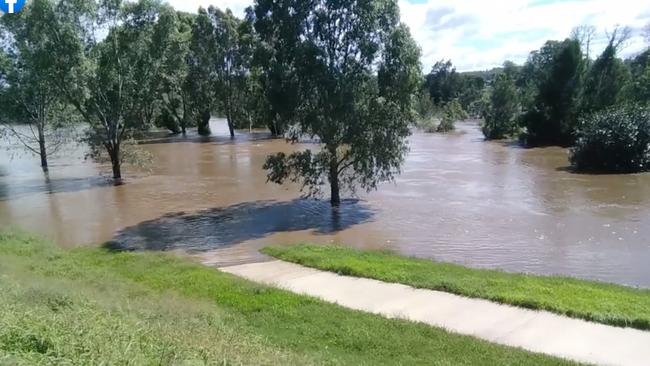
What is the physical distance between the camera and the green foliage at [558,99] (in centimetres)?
3678

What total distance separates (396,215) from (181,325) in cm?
1195

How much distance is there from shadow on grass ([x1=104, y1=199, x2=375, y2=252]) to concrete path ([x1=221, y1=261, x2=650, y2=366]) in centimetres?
466

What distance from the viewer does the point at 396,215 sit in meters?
17.3

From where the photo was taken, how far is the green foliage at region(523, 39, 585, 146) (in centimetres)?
3678

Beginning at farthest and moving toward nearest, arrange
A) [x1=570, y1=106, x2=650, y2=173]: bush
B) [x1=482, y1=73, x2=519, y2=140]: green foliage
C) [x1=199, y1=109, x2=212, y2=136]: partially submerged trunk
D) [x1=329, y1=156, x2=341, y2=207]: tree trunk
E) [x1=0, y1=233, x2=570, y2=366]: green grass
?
[x1=199, y1=109, x2=212, y2=136]: partially submerged trunk, [x1=482, y1=73, x2=519, y2=140]: green foliage, [x1=570, y1=106, x2=650, y2=173]: bush, [x1=329, y1=156, x2=341, y2=207]: tree trunk, [x1=0, y1=233, x2=570, y2=366]: green grass

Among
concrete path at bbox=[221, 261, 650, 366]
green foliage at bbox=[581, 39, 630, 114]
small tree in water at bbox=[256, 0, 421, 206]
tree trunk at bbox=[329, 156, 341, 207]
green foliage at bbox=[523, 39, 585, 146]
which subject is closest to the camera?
concrete path at bbox=[221, 261, 650, 366]

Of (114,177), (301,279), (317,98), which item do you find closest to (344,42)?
(317,98)

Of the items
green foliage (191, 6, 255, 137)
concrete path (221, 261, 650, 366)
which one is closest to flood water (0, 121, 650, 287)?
concrete path (221, 261, 650, 366)

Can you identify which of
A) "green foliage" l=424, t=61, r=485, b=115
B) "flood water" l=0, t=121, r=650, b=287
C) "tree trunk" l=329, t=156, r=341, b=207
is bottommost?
"flood water" l=0, t=121, r=650, b=287

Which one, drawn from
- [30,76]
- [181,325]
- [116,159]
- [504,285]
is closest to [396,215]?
[504,285]

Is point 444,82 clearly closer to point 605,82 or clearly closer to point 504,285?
point 605,82

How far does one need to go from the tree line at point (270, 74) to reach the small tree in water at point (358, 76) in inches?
1.3

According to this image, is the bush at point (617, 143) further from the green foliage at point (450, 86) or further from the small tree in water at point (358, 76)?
the green foliage at point (450, 86)

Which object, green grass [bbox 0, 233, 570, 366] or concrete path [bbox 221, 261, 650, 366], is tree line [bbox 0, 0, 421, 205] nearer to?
green grass [bbox 0, 233, 570, 366]
